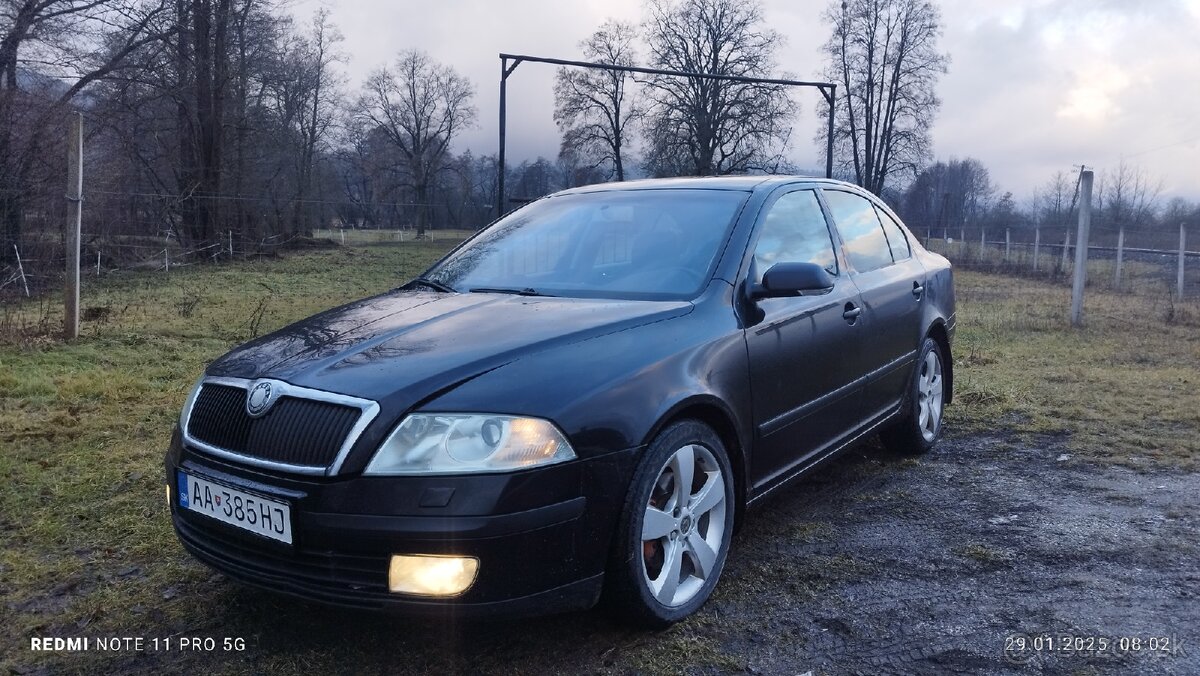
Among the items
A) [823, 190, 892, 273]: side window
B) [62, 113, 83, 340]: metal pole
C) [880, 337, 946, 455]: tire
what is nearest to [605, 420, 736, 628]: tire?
[823, 190, 892, 273]: side window

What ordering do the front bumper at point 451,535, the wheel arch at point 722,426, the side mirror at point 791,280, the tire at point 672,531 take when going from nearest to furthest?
the front bumper at point 451,535
the tire at point 672,531
the wheel arch at point 722,426
the side mirror at point 791,280

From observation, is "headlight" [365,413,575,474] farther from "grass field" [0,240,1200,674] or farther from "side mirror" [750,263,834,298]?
"side mirror" [750,263,834,298]

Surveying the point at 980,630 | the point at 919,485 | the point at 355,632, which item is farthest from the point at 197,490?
the point at 919,485

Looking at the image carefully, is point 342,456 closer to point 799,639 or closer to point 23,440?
point 799,639

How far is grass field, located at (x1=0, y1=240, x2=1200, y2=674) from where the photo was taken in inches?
108

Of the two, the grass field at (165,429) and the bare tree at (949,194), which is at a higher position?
the bare tree at (949,194)

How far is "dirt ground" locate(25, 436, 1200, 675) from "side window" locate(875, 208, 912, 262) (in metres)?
1.48

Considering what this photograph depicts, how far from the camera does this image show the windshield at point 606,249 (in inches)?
131

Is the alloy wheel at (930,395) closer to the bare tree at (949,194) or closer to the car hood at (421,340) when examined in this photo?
the car hood at (421,340)

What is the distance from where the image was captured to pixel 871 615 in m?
2.87

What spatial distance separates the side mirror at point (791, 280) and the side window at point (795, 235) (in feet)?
0.48

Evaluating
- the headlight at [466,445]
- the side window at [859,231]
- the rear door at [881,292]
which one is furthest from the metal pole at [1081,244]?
the headlight at [466,445]

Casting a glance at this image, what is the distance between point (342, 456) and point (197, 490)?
2.19 feet

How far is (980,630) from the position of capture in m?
2.77
